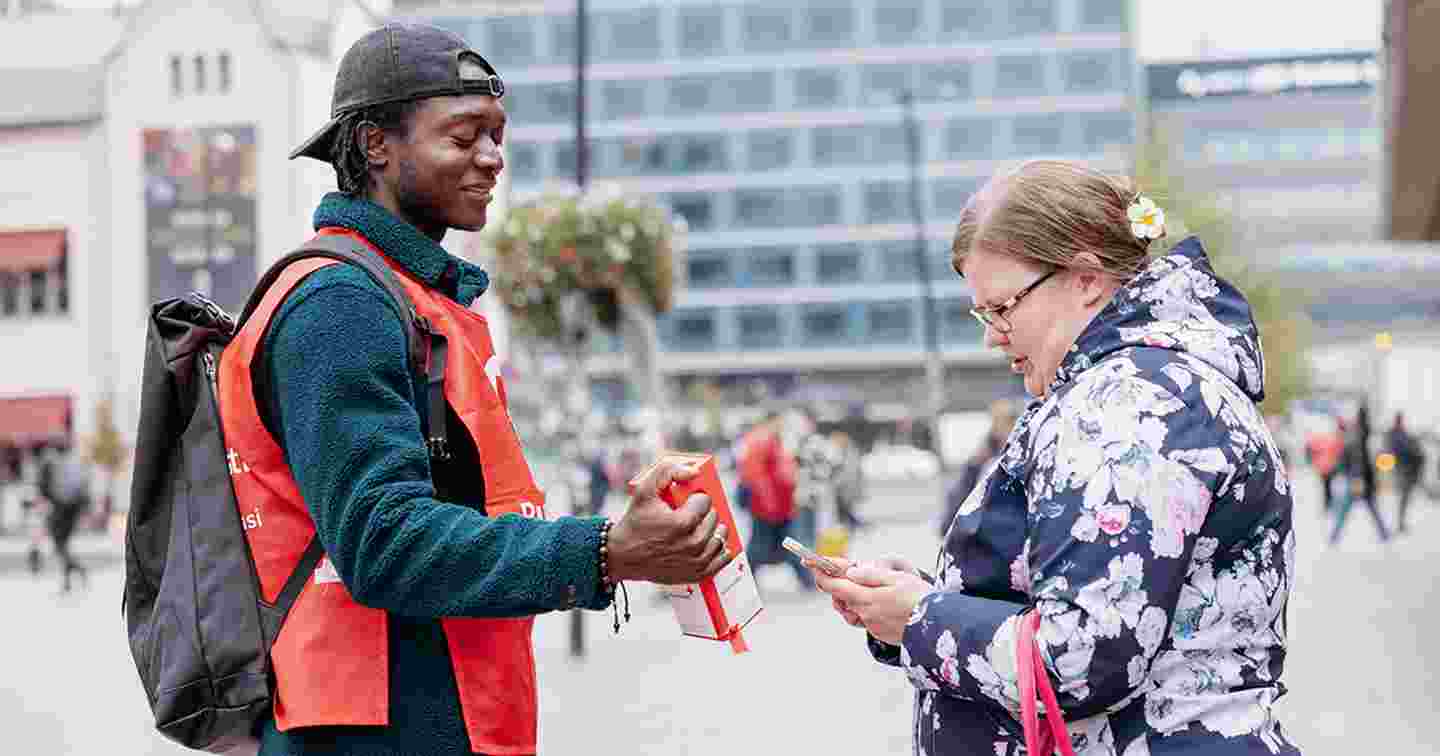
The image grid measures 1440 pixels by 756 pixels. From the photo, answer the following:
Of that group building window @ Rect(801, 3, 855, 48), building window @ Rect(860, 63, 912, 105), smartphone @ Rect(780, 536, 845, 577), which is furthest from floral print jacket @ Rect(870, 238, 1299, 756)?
building window @ Rect(801, 3, 855, 48)

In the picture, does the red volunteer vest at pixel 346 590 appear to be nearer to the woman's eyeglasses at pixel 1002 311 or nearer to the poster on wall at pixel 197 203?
the woman's eyeglasses at pixel 1002 311

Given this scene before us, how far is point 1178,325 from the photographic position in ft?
8.96

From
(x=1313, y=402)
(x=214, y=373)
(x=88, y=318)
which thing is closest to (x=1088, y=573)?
(x=214, y=373)

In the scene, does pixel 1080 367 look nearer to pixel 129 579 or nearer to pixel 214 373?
pixel 214 373

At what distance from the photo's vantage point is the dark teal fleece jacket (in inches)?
100

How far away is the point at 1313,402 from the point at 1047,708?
74381mm

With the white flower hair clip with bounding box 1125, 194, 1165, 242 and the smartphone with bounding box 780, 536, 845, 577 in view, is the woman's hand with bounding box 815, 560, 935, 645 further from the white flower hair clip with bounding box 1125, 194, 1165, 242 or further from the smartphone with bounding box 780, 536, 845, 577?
the white flower hair clip with bounding box 1125, 194, 1165, 242

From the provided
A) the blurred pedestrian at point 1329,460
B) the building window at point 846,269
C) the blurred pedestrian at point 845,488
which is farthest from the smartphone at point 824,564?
the building window at point 846,269

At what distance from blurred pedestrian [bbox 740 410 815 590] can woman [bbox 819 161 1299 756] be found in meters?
15.5

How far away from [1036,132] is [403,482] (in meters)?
84.9

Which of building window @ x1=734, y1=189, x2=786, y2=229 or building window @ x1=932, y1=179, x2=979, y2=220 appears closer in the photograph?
building window @ x1=932, y1=179, x2=979, y2=220

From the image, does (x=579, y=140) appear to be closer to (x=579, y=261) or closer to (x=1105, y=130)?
(x=579, y=261)

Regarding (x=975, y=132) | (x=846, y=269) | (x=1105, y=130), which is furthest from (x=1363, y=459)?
(x=975, y=132)

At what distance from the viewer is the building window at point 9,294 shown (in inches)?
2053
